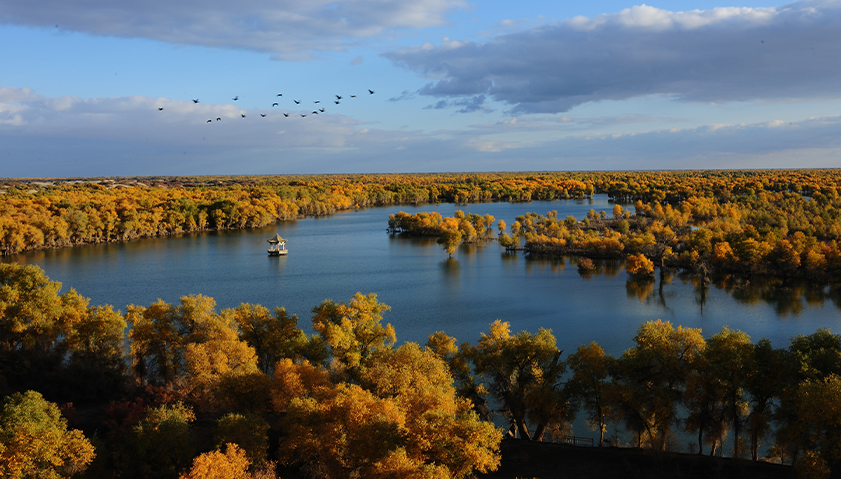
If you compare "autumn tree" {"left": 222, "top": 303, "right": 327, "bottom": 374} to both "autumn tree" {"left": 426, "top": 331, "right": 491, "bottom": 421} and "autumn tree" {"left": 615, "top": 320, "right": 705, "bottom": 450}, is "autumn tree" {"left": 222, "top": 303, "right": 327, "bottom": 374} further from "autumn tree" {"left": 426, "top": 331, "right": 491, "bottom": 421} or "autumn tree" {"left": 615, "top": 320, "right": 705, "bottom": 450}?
"autumn tree" {"left": 615, "top": 320, "right": 705, "bottom": 450}

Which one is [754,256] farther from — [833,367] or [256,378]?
[256,378]

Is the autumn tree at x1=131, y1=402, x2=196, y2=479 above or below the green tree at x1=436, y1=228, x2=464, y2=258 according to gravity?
below

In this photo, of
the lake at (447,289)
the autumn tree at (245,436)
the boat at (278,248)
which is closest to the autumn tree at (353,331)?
the autumn tree at (245,436)

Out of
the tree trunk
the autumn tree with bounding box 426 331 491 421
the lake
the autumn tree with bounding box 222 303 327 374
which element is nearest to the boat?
the lake

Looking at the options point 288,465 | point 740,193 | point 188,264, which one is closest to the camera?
point 288,465

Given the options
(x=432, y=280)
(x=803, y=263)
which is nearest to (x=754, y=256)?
(x=803, y=263)

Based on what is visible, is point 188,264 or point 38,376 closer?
point 38,376

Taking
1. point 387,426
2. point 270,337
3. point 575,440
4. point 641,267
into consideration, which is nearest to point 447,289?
point 641,267
